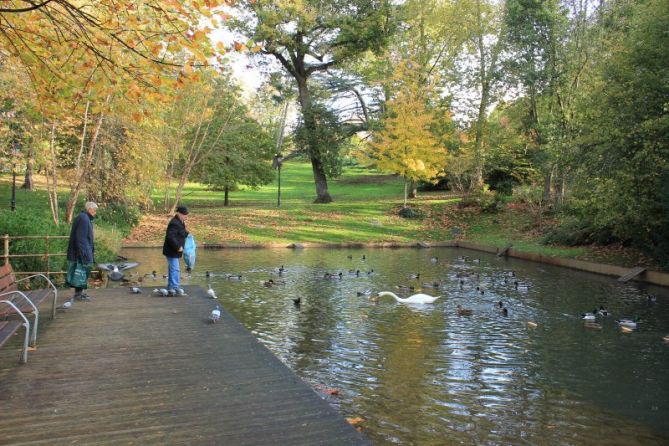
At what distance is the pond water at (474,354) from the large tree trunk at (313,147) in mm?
22783

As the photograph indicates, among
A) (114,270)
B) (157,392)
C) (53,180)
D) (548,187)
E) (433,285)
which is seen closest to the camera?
(157,392)

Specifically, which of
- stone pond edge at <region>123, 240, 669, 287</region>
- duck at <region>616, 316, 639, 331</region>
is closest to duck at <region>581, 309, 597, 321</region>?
duck at <region>616, 316, 639, 331</region>

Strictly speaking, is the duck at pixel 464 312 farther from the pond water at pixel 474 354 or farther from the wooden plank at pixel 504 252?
the wooden plank at pixel 504 252

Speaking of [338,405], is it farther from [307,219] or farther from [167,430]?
[307,219]

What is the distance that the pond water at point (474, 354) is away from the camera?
6.72 m

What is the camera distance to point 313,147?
4094 cm

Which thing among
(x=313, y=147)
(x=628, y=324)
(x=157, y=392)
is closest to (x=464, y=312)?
(x=628, y=324)

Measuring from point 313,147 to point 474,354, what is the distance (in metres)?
32.4

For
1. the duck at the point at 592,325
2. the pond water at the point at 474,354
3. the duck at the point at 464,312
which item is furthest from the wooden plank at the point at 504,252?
the duck at the point at 592,325

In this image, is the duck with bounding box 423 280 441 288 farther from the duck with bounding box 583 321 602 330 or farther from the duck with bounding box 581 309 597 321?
the duck with bounding box 583 321 602 330

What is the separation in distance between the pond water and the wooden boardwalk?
1.16m

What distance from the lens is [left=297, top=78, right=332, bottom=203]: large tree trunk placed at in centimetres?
4066

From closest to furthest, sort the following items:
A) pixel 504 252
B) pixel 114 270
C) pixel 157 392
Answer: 1. pixel 157 392
2. pixel 114 270
3. pixel 504 252

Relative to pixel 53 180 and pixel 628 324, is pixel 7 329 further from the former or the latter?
pixel 53 180
